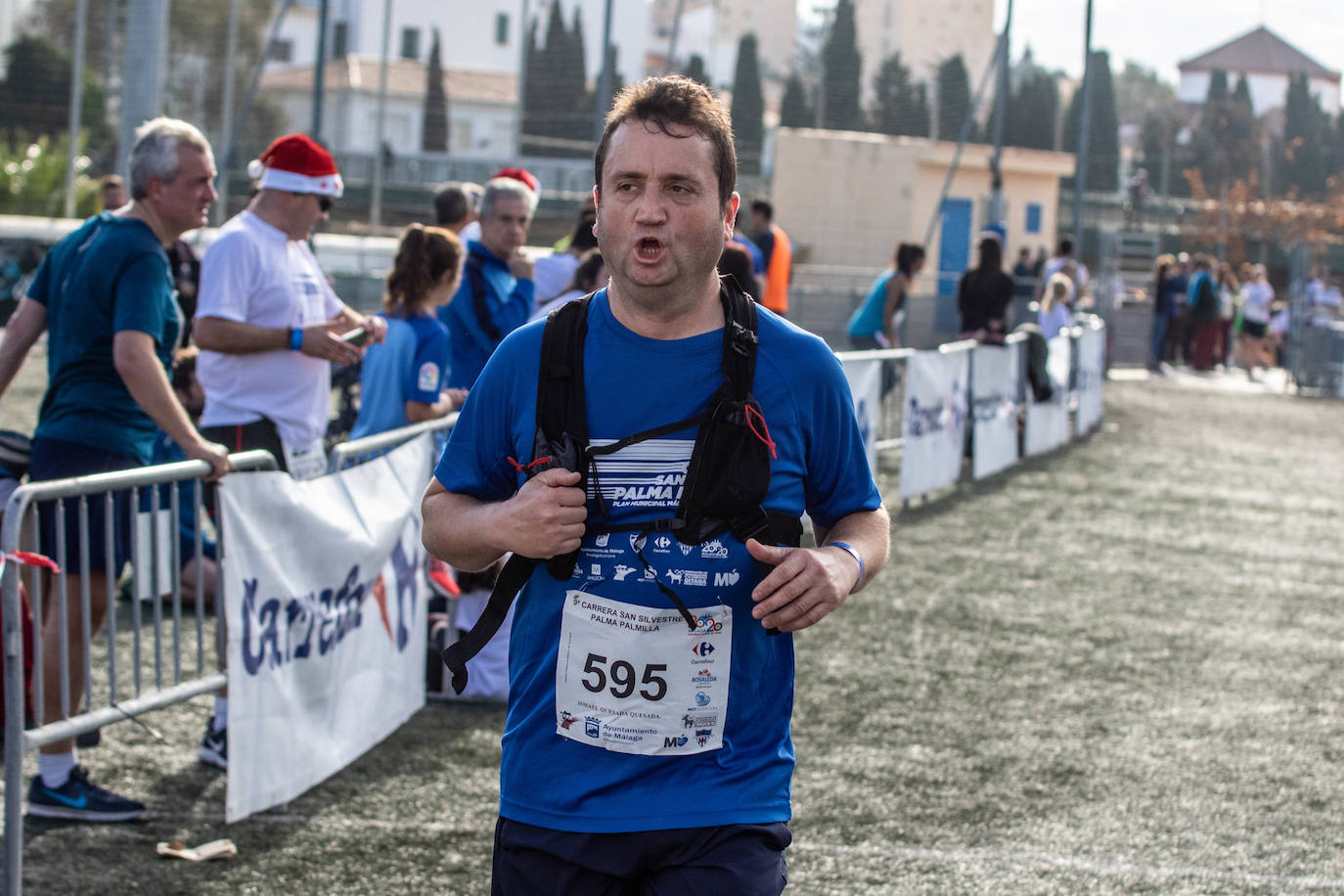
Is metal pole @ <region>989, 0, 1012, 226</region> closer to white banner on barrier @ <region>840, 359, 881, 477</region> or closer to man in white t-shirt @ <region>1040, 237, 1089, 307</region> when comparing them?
man in white t-shirt @ <region>1040, 237, 1089, 307</region>

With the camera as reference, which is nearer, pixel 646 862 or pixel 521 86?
pixel 646 862

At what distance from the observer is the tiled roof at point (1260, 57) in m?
129

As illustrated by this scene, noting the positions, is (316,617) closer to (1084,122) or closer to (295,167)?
(295,167)

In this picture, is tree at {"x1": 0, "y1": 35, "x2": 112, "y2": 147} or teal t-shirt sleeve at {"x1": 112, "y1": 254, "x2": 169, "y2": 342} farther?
tree at {"x1": 0, "y1": 35, "x2": 112, "y2": 147}

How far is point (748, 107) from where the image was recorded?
34562 millimetres

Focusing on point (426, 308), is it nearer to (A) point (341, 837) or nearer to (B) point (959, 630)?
(A) point (341, 837)

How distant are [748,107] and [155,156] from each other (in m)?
30.6

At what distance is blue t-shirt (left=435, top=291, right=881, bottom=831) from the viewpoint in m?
2.38

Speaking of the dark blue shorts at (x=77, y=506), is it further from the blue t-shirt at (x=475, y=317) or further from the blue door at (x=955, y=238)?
the blue door at (x=955, y=238)

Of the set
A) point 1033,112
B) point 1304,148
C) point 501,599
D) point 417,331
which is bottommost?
point 501,599

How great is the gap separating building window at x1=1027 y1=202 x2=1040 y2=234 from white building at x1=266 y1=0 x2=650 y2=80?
33.1 meters

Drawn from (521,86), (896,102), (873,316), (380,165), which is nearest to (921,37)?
(896,102)

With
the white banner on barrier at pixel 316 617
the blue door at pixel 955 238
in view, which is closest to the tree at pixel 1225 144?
the blue door at pixel 955 238

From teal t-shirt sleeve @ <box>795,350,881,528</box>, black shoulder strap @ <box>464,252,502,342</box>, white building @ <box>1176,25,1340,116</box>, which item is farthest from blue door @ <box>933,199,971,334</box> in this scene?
white building @ <box>1176,25,1340,116</box>
